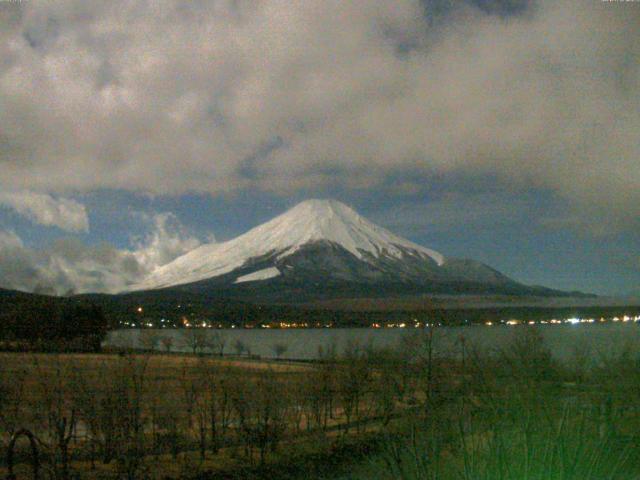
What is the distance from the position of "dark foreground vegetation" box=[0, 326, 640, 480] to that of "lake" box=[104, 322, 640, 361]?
1.91ft

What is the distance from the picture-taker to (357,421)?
74.9 feet

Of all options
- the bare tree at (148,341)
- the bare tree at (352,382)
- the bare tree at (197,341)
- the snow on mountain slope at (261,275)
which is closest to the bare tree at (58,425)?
the bare tree at (148,341)

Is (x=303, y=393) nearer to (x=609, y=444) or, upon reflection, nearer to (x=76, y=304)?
(x=609, y=444)

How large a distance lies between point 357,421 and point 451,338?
619cm

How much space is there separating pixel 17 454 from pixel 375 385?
520 inches

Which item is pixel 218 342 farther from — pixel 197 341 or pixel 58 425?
pixel 58 425

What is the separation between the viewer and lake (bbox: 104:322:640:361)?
11602 millimetres

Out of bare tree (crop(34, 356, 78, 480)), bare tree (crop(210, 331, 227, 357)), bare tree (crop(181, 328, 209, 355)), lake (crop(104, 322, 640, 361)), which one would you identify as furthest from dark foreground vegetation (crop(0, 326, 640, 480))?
bare tree (crop(210, 331, 227, 357))

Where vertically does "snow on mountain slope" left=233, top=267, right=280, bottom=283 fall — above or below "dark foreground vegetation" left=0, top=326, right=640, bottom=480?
above

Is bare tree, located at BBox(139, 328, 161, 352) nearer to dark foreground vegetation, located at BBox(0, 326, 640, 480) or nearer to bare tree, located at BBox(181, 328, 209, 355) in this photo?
dark foreground vegetation, located at BBox(0, 326, 640, 480)

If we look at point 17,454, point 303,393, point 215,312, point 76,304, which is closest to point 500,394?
point 17,454

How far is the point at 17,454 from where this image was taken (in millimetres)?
17688

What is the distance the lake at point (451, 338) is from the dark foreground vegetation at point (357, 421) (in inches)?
22.9

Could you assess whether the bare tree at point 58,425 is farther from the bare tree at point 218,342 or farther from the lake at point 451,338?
the bare tree at point 218,342
